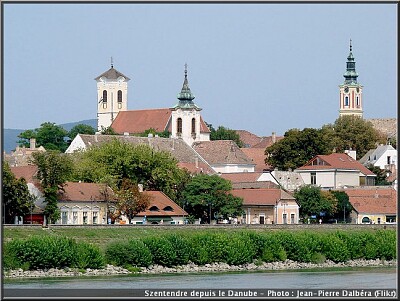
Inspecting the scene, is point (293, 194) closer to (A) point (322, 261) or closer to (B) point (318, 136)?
(B) point (318, 136)

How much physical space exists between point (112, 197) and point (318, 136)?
102ft

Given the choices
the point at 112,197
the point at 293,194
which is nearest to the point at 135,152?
the point at 112,197

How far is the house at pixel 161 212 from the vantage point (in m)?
65.7

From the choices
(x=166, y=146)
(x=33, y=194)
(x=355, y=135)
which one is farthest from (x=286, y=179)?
(x=33, y=194)

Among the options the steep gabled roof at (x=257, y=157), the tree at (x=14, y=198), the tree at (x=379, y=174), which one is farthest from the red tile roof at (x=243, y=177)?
the tree at (x=14, y=198)

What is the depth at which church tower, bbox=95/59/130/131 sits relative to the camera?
133250 mm

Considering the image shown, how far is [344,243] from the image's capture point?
5362 cm

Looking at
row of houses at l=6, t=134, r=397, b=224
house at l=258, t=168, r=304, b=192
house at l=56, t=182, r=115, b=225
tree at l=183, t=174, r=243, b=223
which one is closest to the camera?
house at l=56, t=182, r=115, b=225

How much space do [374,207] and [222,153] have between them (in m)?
24.3

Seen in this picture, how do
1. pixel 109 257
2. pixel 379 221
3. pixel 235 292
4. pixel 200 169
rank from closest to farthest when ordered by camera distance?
pixel 235 292
pixel 109 257
pixel 379 221
pixel 200 169

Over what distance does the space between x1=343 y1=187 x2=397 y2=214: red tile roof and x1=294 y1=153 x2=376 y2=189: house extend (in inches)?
280

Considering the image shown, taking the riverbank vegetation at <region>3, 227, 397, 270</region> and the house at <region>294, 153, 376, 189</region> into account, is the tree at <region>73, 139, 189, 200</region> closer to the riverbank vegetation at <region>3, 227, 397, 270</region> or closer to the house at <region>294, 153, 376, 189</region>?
the riverbank vegetation at <region>3, 227, 397, 270</region>

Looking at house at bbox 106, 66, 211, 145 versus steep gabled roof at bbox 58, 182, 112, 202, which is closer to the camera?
steep gabled roof at bbox 58, 182, 112, 202

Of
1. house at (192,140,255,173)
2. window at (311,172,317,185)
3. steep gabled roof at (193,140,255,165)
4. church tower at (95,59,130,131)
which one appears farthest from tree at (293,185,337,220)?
church tower at (95,59,130,131)
